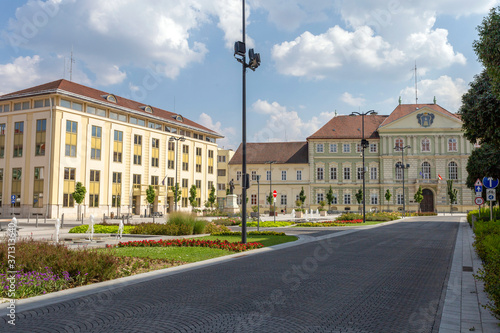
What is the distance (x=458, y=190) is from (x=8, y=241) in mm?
76842

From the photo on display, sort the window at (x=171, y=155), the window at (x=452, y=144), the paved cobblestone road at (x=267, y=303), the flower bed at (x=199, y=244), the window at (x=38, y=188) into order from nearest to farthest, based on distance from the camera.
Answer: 1. the paved cobblestone road at (x=267, y=303)
2. the flower bed at (x=199, y=244)
3. the window at (x=38, y=188)
4. the window at (x=171, y=155)
5. the window at (x=452, y=144)

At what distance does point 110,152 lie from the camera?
56.5 m

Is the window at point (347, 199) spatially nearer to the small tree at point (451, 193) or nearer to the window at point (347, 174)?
the window at point (347, 174)

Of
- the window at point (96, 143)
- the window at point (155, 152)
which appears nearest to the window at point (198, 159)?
the window at point (155, 152)

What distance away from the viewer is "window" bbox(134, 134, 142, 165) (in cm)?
6112

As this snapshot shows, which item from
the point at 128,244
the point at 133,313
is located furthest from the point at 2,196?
the point at 133,313

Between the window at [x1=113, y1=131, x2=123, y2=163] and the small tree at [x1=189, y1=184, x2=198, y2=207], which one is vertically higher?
the window at [x1=113, y1=131, x2=123, y2=163]

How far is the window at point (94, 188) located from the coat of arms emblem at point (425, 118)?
55.0m

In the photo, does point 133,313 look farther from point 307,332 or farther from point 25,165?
point 25,165

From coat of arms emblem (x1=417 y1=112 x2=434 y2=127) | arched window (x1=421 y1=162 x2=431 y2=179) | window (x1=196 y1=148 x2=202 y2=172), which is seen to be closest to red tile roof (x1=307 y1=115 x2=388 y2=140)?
coat of arms emblem (x1=417 y1=112 x2=434 y2=127)

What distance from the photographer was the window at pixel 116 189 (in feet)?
187

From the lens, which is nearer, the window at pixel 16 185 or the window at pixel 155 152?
the window at pixel 16 185

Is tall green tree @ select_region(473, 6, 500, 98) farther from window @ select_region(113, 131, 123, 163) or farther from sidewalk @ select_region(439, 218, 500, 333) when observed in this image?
window @ select_region(113, 131, 123, 163)

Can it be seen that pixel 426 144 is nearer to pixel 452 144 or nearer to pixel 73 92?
pixel 452 144
